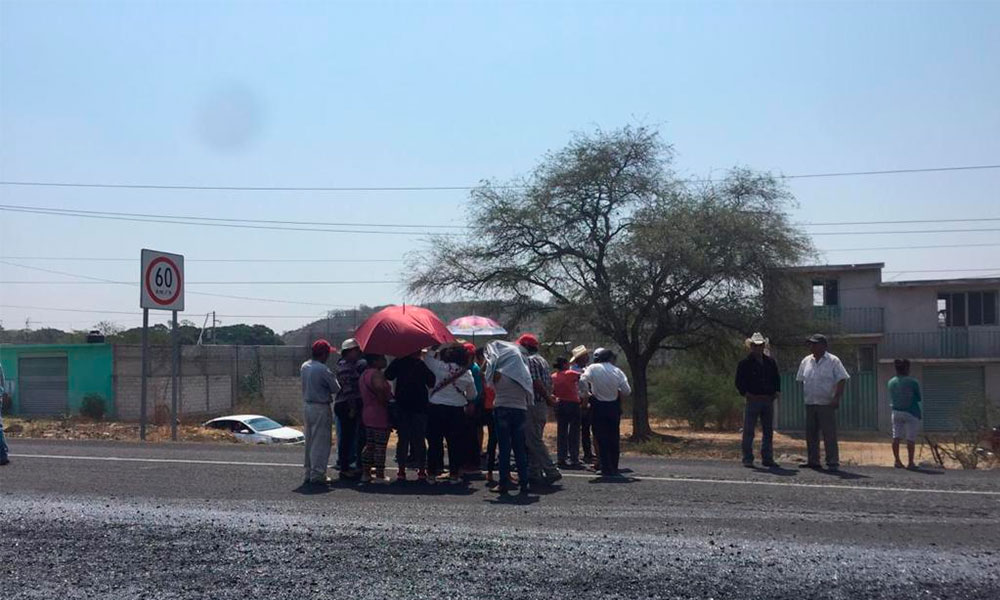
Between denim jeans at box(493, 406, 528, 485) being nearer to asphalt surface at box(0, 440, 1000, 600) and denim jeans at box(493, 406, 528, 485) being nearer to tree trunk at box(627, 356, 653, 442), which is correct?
asphalt surface at box(0, 440, 1000, 600)

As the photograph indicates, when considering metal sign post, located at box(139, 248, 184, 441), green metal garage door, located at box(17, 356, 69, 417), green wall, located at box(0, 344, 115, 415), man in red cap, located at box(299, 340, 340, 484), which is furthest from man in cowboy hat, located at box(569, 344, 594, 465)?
green metal garage door, located at box(17, 356, 69, 417)

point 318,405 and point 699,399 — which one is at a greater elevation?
point 318,405

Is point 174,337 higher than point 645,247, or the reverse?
point 645,247

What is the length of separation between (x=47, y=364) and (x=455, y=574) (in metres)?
29.6

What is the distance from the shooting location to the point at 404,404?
11.1m

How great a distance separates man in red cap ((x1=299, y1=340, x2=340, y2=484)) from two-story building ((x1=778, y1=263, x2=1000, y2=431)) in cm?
3152

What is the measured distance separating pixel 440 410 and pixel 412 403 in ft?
1.21

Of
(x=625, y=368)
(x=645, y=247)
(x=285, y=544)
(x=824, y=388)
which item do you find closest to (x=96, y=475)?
(x=285, y=544)

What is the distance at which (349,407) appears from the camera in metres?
11.5

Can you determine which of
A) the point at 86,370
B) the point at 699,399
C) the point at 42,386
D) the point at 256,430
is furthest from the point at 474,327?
the point at 699,399

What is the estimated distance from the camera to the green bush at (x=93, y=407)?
30516 millimetres

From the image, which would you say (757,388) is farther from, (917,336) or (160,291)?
(917,336)

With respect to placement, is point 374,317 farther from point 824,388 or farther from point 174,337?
point 174,337

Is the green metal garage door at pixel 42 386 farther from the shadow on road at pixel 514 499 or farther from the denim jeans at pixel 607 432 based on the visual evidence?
the shadow on road at pixel 514 499
